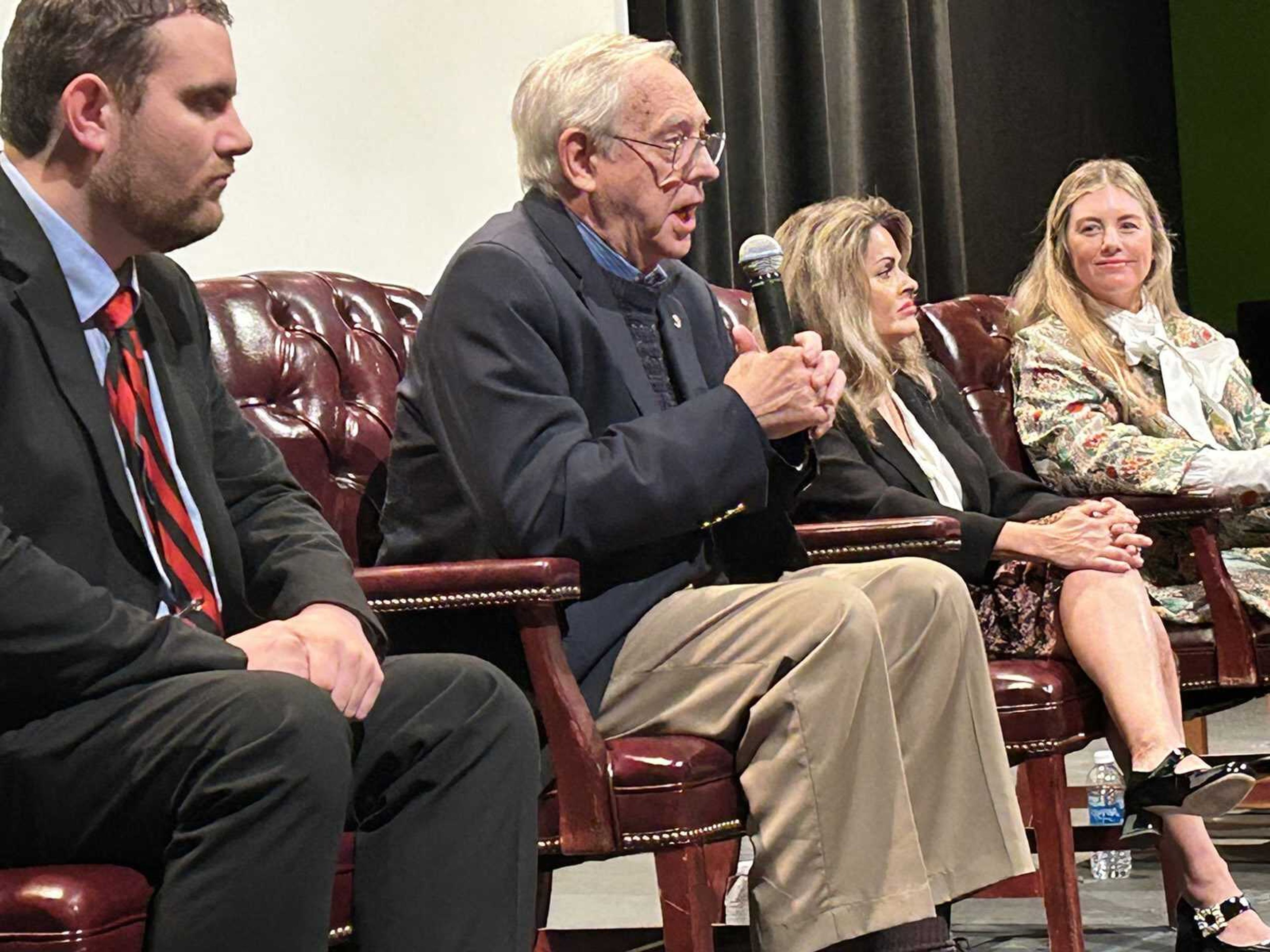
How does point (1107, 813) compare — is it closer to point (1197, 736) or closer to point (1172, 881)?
point (1197, 736)

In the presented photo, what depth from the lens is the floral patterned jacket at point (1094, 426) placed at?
3.13 meters

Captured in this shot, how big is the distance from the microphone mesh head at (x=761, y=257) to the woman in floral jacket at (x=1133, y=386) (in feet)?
3.97

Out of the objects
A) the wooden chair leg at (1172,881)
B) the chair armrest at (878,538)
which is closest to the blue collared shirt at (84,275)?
the chair armrest at (878,538)

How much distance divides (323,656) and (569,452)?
53cm

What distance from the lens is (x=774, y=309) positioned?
2.14 m

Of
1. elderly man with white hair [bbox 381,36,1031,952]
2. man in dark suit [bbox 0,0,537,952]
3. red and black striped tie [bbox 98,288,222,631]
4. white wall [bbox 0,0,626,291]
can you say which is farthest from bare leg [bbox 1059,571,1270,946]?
red and black striped tie [bbox 98,288,222,631]

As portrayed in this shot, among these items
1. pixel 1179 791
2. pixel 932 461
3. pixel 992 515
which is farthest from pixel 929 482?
pixel 1179 791

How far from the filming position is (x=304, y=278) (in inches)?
96.7

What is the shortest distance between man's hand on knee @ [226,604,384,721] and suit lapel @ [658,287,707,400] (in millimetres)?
776

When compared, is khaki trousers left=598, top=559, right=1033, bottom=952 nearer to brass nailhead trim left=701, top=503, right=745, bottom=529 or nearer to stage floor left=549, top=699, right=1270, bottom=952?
brass nailhead trim left=701, top=503, right=745, bottom=529

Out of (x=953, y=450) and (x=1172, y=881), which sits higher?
(x=953, y=450)

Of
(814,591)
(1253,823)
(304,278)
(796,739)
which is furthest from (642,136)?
(1253,823)

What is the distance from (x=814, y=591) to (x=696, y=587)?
0.87ft

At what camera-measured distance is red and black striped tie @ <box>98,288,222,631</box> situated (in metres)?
1.63
